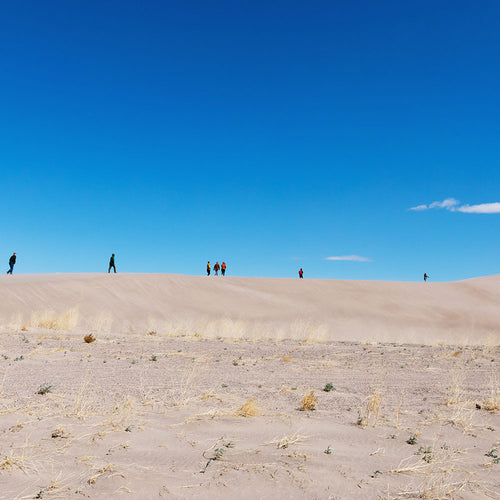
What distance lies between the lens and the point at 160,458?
15.5 feet

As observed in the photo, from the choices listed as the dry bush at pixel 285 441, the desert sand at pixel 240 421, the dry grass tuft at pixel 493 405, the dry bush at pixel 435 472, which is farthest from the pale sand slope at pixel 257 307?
the dry bush at pixel 435 472

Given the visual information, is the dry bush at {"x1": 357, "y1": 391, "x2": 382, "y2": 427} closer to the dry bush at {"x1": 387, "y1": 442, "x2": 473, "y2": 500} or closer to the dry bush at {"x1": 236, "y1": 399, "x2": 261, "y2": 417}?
the dry bush at {"x1": 387, "y1": 442, "x2": 473, "y2": 500}

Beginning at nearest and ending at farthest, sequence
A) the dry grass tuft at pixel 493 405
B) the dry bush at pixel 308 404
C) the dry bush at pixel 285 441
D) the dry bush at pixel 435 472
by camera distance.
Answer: the dry bush at pixel 435 472 < the dry bush at pixel 285 441 < the dry bush at pixel 308 404 < the dry grass tuft at pixel 493 405

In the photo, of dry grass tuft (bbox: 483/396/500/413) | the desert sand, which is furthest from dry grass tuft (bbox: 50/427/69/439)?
dry grass tuft (bbox: 483/396/500/413)

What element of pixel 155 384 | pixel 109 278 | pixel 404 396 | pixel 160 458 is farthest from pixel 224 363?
pixel 109 278

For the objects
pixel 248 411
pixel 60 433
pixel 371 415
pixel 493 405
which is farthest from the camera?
pixel 493 405

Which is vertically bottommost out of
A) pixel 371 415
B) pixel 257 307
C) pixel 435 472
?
pixel 435 472

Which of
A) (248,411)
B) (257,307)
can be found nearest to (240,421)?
(248,411)

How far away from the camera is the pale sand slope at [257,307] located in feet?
79.8

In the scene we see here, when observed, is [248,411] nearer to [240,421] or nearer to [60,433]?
[240,421]

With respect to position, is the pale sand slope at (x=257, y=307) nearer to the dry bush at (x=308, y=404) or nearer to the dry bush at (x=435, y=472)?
the dry bush at (x=308, y=404)

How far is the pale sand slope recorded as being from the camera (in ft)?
79.8

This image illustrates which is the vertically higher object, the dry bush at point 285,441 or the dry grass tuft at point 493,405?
the dry grass tuft at point 493,405

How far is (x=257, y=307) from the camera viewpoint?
103ft
